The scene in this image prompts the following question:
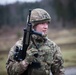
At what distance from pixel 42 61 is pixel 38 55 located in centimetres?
10

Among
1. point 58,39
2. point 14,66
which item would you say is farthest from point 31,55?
point 58,39

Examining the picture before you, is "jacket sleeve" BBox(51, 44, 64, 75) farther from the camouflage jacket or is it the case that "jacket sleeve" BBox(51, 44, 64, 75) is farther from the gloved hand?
the gloved hand

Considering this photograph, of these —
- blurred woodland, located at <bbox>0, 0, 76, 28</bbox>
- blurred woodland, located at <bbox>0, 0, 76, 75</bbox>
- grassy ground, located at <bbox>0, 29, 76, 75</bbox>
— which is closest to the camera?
grassy ground, located at <bbox>0, 29, 76, 75</bbox>

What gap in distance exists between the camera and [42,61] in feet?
14.2

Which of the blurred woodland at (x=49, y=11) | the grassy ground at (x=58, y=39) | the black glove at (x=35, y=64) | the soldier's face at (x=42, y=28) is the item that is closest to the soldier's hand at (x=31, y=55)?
the black glove at (x=35, y=64)

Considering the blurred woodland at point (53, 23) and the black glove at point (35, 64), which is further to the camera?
the blurred woodland at point (53, 23)

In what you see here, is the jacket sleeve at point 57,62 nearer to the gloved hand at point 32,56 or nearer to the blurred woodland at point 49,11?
the gloved hand at point 32,56

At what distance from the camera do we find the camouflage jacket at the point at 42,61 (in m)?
4.19

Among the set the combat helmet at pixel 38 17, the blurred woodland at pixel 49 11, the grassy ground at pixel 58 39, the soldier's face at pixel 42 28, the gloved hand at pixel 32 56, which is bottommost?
the grassy ground at pixel 58 39

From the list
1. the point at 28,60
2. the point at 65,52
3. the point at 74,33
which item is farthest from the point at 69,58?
the point at 28,60

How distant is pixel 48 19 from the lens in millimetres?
4344

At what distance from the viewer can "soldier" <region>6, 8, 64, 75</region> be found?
13.7ft

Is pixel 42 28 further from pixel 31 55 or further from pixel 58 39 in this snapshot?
pixel 58 39

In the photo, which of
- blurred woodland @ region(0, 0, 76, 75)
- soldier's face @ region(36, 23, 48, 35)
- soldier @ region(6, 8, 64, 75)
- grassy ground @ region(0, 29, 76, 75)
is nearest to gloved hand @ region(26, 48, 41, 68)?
soldier @ region(6, 8, 64, 75)
